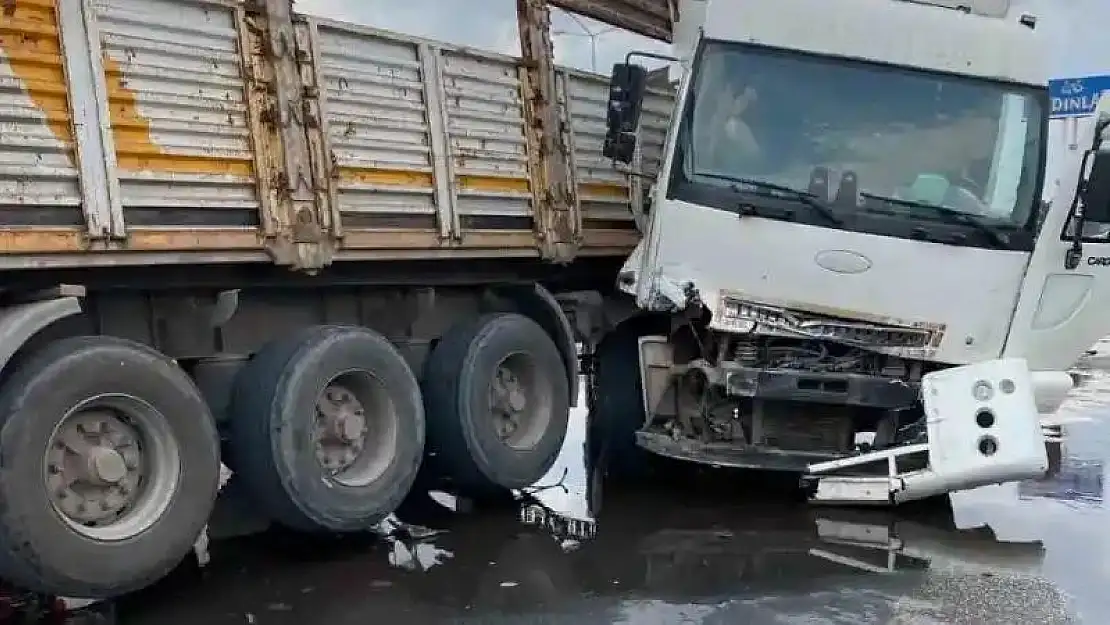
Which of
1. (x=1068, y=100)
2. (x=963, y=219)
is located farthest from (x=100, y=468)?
(x=1068, y=100)

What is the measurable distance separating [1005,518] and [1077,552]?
853 mm

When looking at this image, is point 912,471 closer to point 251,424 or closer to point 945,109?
point 945,109

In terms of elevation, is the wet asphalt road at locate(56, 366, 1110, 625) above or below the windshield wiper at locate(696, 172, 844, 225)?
below

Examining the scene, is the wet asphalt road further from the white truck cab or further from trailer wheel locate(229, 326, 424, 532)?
the white truck cab

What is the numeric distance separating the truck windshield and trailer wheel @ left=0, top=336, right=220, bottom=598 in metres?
3.46

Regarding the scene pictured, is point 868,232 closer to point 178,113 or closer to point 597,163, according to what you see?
point 597,163

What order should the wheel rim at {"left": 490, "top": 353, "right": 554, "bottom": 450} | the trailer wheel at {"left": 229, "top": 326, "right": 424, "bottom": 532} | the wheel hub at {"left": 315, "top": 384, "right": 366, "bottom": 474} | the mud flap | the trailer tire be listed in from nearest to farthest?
the trailer wheel at {"left": 229, "top": 326, "right": 424, "bottom": 532}
the wheel hub at {"left": 315, "top": 384, "right": 366, "bottom": 474}
the mud flap
the wheel rim at {"left": 490, "top": 353, "right": 554, "bottom": 450}
the trailer tire

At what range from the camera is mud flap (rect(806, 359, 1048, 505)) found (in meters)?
6.09

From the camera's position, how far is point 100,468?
457cm

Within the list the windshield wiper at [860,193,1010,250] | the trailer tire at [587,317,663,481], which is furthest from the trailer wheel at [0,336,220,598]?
the windshield wiper at [860,193,1010,250]

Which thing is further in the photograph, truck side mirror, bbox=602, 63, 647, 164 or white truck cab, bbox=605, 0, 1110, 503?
truck side mirror, bbox=602, 63, 647, 164

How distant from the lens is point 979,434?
6.16m

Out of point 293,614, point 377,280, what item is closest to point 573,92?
point 377,280

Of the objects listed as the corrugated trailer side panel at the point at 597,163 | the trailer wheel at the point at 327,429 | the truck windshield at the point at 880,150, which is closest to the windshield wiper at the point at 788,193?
the truck windshield at the point at 880,150
